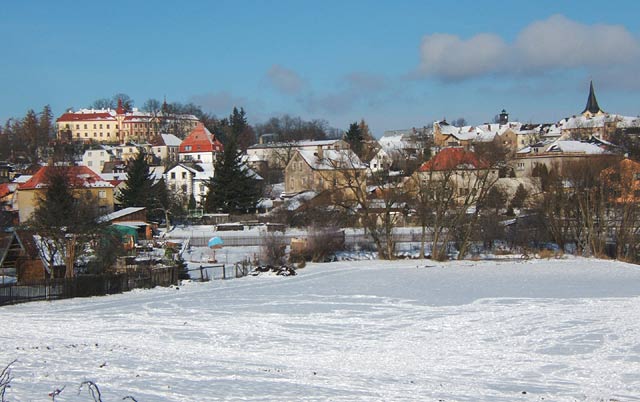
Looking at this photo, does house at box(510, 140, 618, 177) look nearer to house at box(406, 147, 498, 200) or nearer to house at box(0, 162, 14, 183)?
house at box(406, 147, 498, 200)

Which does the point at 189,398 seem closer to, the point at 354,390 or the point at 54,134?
the point at 354,390

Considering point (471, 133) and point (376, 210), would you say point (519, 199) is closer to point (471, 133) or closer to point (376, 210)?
point (376, 210)

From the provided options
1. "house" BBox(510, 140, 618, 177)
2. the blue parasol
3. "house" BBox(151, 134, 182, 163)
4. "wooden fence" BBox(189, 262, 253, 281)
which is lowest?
"wooden fence" BBox(189, 262, 253, 281)

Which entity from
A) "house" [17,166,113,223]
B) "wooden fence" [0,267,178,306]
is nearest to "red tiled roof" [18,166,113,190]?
"house" [17,166,113,223]

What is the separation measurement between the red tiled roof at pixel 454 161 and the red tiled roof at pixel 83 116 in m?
107

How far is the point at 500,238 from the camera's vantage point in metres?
49.6

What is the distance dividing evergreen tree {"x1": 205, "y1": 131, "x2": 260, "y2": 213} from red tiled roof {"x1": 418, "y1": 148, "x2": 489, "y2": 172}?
16.5 metres

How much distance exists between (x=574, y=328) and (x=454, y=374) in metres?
7.33

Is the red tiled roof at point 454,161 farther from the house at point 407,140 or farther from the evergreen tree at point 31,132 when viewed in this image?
the evergreen tree at point 31,132

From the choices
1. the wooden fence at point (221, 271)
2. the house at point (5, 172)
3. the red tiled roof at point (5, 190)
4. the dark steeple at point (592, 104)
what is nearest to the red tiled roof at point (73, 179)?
the red tiled roof at point (5, 190)

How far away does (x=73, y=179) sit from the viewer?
58938mm

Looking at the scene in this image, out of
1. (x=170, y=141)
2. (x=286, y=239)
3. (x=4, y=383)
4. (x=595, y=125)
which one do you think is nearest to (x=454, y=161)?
(x=286, y=239)

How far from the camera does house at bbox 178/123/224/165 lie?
100875mm

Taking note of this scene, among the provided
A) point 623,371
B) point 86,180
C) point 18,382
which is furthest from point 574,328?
point 86,180
